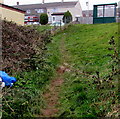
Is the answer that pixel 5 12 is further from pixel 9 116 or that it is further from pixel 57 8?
pixel 57 8

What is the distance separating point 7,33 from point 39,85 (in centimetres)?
426

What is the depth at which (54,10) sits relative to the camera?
60.9 metres

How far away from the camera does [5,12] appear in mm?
17750

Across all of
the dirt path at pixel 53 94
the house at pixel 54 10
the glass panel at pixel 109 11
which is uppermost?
the house at pixel 54 10

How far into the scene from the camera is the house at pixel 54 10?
55.0 m

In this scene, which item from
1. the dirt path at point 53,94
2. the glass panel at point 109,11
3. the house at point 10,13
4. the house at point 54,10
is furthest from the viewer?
the house at point 54,10

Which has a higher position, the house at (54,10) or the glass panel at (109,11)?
the house at (54,10)

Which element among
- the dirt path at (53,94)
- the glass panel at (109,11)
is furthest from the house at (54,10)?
the dirt path at (53,94)

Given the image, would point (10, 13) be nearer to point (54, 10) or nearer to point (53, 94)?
point (53, 94)

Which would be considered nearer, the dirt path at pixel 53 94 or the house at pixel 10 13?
the dirt path at pixel 53 94

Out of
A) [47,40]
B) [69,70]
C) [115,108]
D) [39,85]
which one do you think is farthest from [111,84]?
[47,40]

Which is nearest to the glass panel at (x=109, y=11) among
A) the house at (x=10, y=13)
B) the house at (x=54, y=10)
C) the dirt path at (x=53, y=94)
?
the house at (x=10, y=13)

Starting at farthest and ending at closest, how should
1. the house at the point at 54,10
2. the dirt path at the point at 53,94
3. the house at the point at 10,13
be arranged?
the house at the point at 54,10, the house at the point at 10,13, the dirt path at the point at 53,94

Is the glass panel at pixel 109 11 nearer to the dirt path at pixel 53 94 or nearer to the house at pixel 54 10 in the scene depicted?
the dirt path at pixel 53 94
